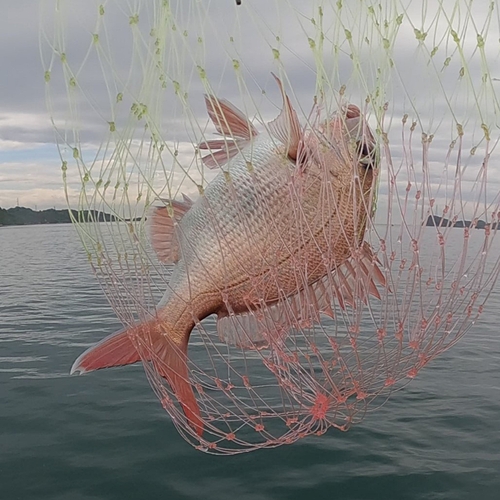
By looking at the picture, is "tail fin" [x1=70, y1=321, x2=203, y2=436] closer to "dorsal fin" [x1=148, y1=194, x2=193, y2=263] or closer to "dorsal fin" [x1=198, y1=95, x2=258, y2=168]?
"dorsal fin" [x1=148, y1=194, x2=193, y2=263]

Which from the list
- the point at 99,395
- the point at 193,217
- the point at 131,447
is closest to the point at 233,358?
the point at 99,395

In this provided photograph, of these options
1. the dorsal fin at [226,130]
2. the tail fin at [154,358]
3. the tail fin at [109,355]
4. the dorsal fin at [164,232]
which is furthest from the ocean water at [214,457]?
the dorsal fin at [226,130]

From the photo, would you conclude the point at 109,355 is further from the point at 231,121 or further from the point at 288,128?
the point at 288,128

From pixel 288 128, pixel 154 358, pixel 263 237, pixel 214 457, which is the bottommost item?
pixel 214 457

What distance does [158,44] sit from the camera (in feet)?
9.42

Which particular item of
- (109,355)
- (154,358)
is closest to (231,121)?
(154,358)

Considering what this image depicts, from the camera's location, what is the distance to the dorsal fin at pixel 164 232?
12.7 ft

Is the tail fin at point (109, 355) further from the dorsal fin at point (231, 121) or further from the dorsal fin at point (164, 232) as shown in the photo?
the dorsal fin at point (231, 121)

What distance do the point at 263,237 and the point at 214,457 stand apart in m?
5.72

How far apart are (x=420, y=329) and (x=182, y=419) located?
72.1 inches

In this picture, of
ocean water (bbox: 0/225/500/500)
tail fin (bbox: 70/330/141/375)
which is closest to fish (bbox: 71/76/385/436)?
tail fin (bbox: 70/330/141/375)

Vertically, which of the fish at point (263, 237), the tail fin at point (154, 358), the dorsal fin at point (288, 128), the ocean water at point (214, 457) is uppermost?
the dorsal fin at point (288, 128)

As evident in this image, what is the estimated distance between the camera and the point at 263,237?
356cm

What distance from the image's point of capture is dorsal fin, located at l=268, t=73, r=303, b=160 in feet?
10.9
